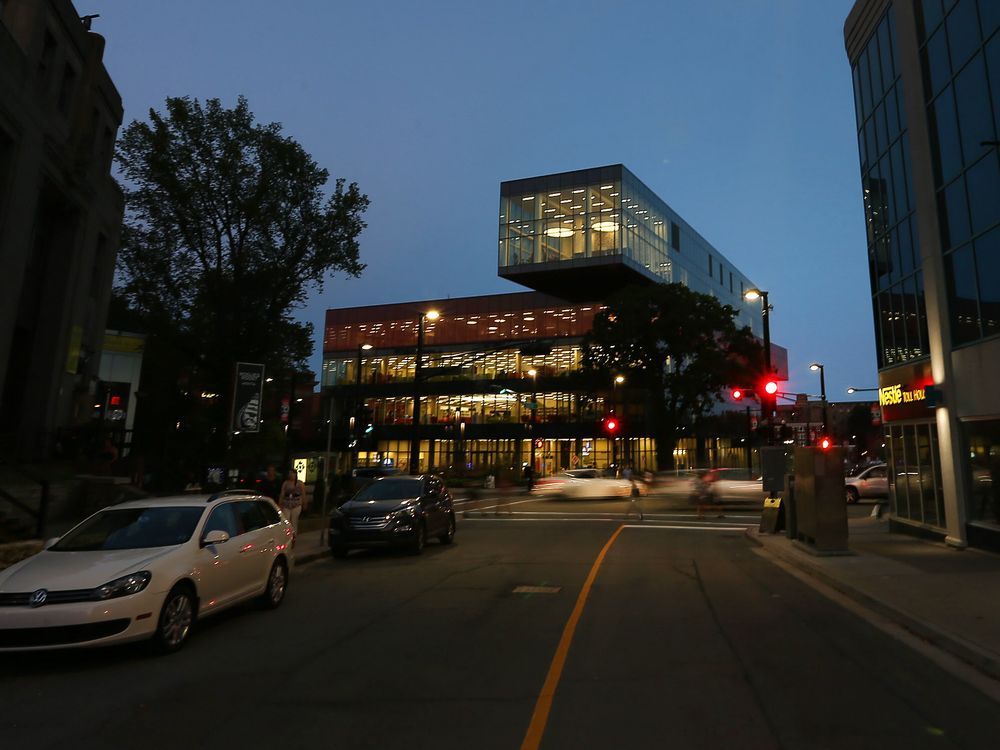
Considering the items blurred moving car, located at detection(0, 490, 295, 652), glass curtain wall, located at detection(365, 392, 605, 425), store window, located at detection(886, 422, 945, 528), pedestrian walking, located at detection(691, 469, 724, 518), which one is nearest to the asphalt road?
blurred moving car, located at detection(0, 490, 295, 652)

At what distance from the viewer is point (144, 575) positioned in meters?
6.70

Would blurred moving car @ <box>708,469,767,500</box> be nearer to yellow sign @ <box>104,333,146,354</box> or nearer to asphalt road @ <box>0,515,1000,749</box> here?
asphalt road @ <box>0,515,1000,749</box>

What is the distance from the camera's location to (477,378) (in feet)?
211

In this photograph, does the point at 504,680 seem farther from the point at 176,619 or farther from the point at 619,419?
the point at 619,419

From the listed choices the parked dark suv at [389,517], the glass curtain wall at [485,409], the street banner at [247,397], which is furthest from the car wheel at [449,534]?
the glass curtain wall at [485,409]

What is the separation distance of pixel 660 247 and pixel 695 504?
3747 cm

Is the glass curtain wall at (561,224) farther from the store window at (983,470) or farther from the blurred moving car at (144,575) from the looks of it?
the blurred moving car at (144,575)

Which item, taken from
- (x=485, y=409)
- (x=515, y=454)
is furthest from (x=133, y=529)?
(x=485, y=409)

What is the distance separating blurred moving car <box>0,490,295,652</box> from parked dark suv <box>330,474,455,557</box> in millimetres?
4501

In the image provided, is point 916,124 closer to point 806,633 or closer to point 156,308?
point 806,633

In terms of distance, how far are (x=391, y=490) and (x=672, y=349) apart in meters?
35.8

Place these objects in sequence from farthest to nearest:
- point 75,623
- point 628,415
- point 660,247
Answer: point 660,247
point 628,415
point 75,623

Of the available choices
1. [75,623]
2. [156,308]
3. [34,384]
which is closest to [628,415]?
[156,308]

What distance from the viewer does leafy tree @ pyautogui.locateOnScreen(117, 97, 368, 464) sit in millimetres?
25938
